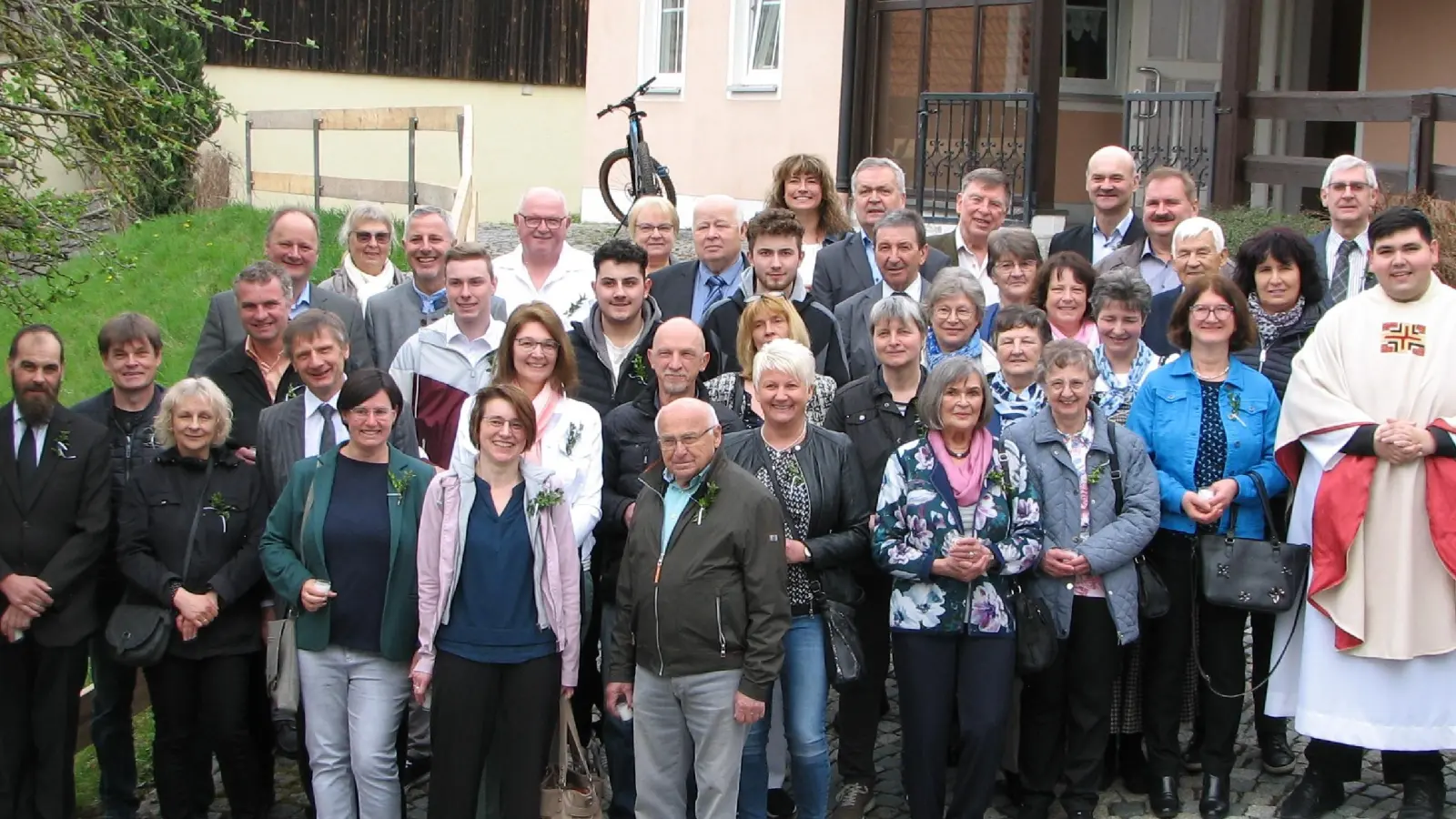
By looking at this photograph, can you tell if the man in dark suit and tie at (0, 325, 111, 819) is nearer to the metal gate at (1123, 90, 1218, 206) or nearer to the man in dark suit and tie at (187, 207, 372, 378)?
the man in dark suit and tie at (187, 207, 372, 378)

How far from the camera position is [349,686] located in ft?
18.7

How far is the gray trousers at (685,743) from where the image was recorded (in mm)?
5371

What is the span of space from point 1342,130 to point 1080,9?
256cm

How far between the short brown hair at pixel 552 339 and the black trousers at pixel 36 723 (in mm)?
1872

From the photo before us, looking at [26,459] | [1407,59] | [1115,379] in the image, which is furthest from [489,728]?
[1407,59]

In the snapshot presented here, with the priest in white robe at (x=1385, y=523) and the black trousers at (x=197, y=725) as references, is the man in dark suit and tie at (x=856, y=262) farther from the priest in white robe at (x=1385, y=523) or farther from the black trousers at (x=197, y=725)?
the black trousers at (x=197, y=725)

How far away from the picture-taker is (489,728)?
5.59m

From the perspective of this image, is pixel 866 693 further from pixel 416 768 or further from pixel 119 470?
pixel 119 470

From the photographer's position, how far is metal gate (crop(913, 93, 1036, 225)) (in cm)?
1308

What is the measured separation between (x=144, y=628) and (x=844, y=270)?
3369mm

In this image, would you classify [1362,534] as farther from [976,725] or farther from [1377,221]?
[976,725]

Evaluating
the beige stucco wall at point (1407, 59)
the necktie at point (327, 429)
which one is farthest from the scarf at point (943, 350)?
the beige stucco wall at point (1407, 59)

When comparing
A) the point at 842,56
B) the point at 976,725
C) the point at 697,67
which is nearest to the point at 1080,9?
the point at 842,56

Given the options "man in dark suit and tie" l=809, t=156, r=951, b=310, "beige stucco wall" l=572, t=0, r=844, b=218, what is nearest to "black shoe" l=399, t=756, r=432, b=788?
"man in dark suit and tie" l=809, t=156, r=951, b=310
